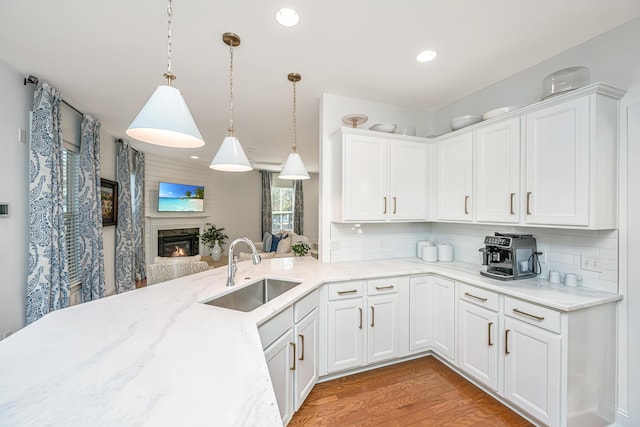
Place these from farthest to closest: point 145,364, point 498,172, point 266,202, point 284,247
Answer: point 266,202 < point 284,247 < point 498,172 < point 145,364

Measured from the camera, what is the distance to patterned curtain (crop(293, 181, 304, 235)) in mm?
8016

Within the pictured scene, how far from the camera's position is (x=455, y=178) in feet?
8.69

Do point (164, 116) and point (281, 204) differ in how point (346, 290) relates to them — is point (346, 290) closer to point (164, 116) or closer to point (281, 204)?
point (164, 116)

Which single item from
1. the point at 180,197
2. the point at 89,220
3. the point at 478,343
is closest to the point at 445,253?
the point at 478,343

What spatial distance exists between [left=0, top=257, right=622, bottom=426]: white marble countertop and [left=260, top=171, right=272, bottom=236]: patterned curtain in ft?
19.3

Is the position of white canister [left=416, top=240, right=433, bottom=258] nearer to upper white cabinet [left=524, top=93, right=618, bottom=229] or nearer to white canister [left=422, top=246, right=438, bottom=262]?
white canister [left=422, top=246, right=438, bottom=262]

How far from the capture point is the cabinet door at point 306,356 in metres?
1.79

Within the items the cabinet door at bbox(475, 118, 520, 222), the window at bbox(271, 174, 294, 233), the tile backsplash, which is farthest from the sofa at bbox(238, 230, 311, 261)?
the cabinet door at bbox(475, 118, 520, 222)

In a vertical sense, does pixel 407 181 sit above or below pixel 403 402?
above

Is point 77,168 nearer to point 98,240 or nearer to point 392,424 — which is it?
point 98,240

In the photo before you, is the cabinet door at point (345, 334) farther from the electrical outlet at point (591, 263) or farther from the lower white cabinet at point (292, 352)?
the electrical outlet at point (591, 263)

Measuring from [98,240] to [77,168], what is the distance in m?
1.01

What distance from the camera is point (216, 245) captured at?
6.43 m

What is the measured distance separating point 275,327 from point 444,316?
1.71 metres
